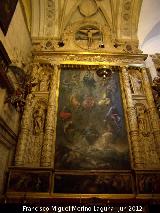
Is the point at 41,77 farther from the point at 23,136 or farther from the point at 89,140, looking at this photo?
the point at 89,140

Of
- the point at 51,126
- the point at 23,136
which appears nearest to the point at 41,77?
the point at 51,126

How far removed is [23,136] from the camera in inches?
314

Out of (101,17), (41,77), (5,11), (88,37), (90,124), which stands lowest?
(90,124)

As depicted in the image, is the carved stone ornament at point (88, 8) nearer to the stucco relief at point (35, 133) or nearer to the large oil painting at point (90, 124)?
the large oil painting at point (90, 124)

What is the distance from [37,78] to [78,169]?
14.3 feet

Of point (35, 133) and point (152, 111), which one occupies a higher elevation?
point (152, 111)

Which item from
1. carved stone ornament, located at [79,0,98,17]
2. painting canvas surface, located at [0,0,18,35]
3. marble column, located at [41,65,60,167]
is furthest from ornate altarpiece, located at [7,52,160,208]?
painting canvas surface, located at [0,0,18,35]

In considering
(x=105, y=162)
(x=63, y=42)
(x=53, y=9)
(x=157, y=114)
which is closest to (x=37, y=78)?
(x=63, y=42)

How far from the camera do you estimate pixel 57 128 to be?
8.41 m

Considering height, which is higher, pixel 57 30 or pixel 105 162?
pixel 57 30

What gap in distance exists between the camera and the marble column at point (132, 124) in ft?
25.0

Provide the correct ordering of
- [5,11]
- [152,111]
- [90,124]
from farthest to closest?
[152,111], [90,124], [5,11]

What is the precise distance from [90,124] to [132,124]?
1.58 meters

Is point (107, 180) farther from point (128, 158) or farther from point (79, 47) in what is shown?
point (79, 47)
